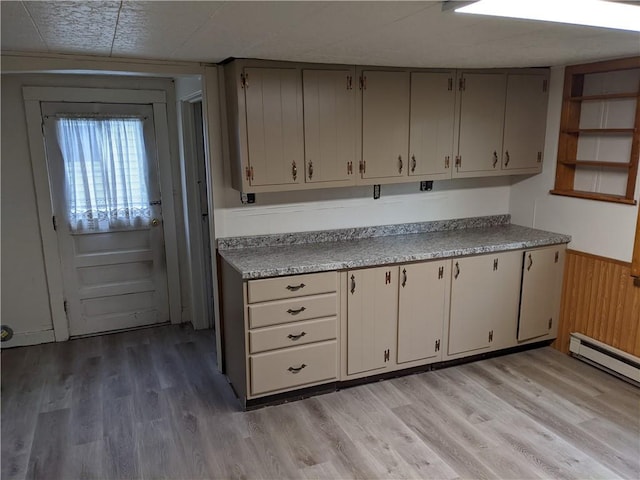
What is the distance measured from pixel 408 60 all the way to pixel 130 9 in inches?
69.6

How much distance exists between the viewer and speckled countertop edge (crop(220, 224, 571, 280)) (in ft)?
9.80

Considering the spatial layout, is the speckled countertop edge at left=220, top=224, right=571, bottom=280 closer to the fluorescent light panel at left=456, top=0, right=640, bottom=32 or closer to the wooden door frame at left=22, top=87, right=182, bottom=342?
the wooden door frame at left=22, top=87, right=182, bottom=342

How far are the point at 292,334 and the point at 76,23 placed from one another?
194 cm

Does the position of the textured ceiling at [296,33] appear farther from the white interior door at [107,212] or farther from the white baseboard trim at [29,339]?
the white baseboard trim at [29,339]

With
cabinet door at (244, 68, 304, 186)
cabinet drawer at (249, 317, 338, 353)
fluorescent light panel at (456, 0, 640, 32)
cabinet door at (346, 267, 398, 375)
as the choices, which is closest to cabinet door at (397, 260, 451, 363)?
cabinet door at (346, 267, 398, 375)

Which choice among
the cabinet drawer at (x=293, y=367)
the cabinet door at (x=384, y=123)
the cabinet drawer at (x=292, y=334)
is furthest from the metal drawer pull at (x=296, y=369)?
the cabinet door at (x=384, y=123)

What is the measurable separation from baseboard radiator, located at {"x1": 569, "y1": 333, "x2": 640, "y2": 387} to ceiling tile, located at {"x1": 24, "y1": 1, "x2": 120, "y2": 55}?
11.5 ft

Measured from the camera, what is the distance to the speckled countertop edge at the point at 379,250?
9.80 ft

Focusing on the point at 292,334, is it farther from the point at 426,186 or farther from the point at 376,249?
the point at 426,186

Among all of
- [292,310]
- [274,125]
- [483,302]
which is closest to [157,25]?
[274,125]

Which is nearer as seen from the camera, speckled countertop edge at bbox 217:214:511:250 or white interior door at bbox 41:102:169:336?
speckled countertop edge at bbox 217:214:511:250

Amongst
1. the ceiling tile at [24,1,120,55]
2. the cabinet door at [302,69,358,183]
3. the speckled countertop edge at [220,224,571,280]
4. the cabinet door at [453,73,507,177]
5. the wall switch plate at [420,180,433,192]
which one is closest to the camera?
the ceiling tile at [24,1,120,55]

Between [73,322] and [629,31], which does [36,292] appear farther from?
[629,31]

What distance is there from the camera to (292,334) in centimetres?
303
